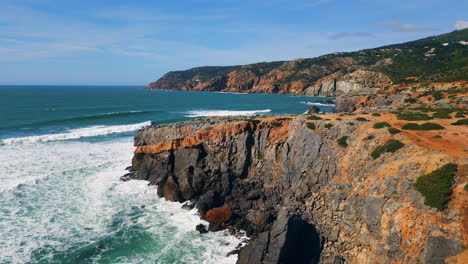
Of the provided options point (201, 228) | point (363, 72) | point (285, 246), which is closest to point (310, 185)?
point (285, 246)

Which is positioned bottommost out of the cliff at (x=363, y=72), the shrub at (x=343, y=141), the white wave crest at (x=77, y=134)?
the white wave crest at (x=77, y=134)

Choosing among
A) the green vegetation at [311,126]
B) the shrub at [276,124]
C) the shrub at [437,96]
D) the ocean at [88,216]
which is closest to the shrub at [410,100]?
the shrub at [437,96]

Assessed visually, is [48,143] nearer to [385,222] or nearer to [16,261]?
[16,261]

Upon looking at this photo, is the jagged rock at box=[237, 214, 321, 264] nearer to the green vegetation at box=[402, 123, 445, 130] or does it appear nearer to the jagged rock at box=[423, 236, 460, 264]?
the jagged rock at box=[423, 236, 460, 264]

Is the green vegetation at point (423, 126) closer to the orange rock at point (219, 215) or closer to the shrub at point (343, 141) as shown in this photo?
the shrub at point (343, 141)

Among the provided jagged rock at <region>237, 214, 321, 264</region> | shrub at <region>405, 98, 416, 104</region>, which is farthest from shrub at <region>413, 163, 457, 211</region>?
shrub at <region>405, 98, 416, 104</region>

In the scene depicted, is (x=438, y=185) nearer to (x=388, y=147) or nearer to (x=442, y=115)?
(x=388, y=147)
